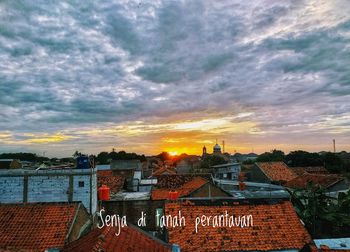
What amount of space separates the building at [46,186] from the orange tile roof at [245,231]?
754 centimetres

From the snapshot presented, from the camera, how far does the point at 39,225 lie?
49.9ft

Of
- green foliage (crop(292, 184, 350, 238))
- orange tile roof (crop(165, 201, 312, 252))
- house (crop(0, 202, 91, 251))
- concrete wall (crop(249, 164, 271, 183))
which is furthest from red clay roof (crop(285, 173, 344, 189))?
house (crop(0, 202, 91, 251))

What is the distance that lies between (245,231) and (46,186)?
14.4 m

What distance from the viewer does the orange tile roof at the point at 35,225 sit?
14180 millimetres

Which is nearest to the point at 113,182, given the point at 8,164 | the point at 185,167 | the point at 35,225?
the point at 8,164

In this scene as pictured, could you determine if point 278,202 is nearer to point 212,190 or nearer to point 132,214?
point 212,190

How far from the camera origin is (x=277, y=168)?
49.2 metres

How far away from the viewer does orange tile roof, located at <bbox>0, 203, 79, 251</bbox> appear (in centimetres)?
1418

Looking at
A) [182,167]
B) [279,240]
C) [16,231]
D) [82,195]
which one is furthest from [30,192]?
[182,167]

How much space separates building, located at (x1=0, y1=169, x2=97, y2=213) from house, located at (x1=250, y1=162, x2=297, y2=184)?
31512mm

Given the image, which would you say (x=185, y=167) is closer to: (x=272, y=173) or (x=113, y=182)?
(x=272, y=173)

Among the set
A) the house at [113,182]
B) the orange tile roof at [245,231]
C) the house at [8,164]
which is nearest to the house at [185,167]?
the house at [113,182]

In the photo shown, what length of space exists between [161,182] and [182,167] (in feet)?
119

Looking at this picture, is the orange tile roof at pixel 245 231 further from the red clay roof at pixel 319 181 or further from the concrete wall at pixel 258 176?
the concrete wall at pixel 258 176
